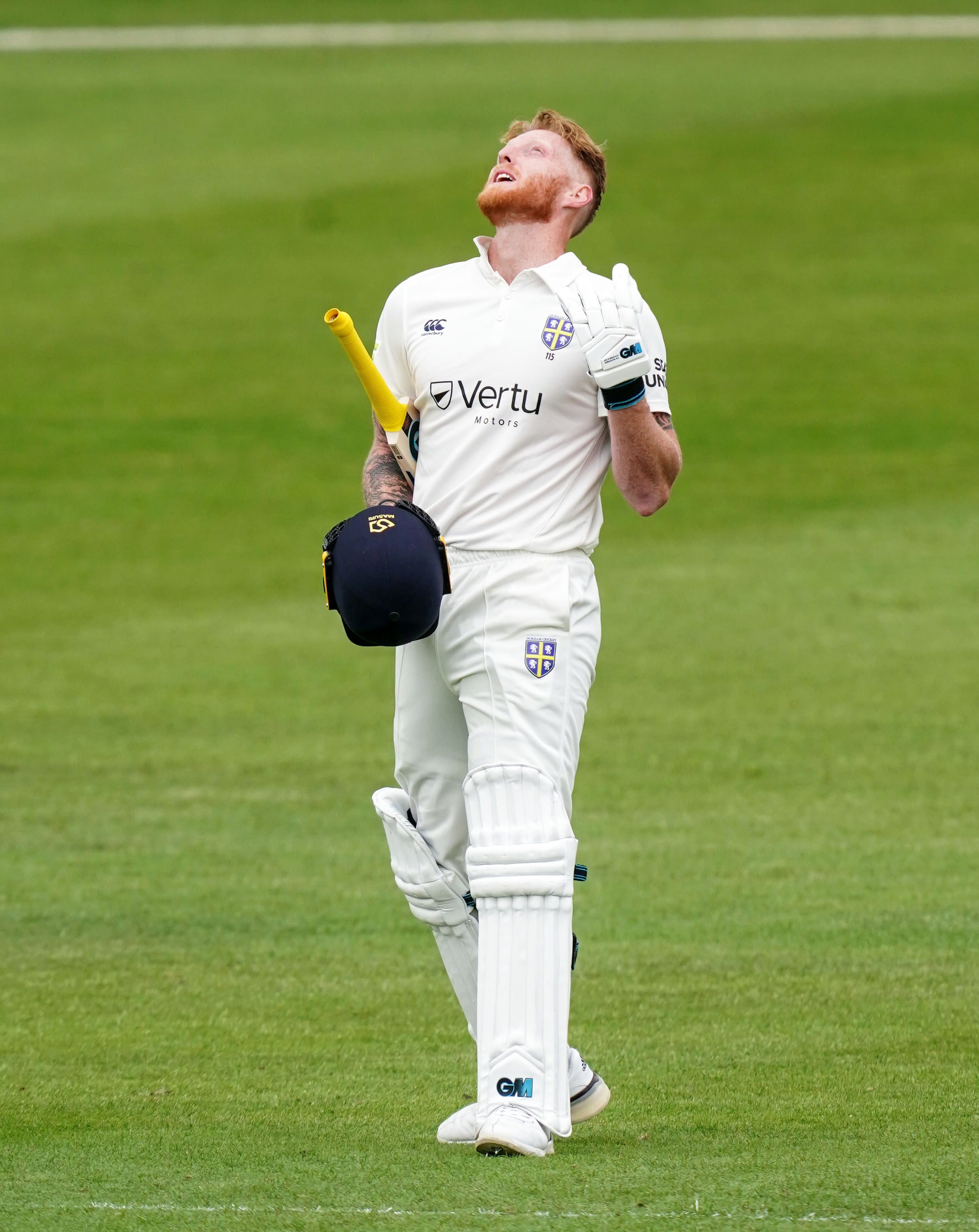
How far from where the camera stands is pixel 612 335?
4660mm

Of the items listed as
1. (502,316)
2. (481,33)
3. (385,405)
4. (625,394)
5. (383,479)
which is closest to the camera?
(625,394)

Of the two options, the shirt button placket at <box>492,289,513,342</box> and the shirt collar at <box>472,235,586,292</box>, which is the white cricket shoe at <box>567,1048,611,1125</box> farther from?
the shirt collar at <box>472,235,586,292</box>

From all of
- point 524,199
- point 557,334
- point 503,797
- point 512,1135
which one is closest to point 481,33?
point 524,199

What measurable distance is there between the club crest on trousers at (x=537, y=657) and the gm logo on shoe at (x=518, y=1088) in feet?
2.97

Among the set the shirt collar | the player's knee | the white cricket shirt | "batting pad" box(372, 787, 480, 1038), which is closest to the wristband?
the white cricket shirt

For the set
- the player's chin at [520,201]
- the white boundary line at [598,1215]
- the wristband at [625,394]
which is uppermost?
the player's chin at [520,201]

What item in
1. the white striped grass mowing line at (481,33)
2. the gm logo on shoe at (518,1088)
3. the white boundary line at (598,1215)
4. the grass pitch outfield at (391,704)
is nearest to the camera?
the white boundary line at (598,1215)

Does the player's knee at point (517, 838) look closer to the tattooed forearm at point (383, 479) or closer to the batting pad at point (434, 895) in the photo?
the batting pad at point (434, 895)

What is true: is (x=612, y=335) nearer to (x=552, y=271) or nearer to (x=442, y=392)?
(x=552, y=271)

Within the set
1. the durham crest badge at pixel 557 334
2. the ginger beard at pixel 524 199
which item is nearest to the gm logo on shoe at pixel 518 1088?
the durham crest badge at pixel 557 334

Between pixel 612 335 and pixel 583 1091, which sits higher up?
pixel 612 335

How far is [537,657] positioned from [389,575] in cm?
42

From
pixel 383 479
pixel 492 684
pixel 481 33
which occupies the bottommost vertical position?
pixel 492 684

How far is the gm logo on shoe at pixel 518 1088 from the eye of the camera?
464cm
